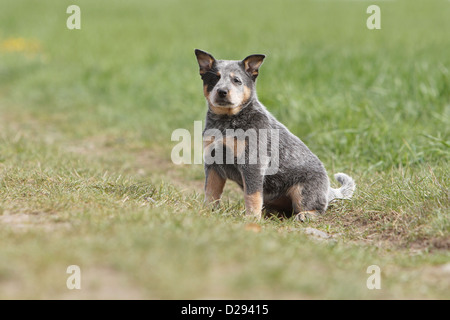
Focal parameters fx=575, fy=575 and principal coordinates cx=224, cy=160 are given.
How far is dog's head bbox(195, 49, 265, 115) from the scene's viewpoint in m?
4.71

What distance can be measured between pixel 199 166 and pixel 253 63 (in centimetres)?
259

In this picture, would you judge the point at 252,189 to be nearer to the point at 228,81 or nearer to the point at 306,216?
the point at 306,216

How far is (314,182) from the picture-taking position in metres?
5.12

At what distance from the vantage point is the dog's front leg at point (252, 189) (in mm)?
4746

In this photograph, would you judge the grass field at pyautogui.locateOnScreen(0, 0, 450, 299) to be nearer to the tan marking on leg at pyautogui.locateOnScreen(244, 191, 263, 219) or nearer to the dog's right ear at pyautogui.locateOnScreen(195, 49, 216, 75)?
the tan marking on leg at pyautogui.locateOnScreen(244, 191, 263, 219)

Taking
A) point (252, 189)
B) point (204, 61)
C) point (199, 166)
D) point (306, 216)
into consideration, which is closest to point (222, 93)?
point (204, 61)

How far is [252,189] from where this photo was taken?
4.76m

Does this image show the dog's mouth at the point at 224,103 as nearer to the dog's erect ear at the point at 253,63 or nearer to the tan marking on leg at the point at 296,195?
the dog's erect ear at the point at 253,63

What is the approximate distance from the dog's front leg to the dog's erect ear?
0.87 m

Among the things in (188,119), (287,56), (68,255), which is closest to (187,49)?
(287,56)

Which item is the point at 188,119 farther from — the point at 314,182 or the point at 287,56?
the point at 314,182

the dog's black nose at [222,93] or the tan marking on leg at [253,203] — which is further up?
the dog's black nose at [222,93]

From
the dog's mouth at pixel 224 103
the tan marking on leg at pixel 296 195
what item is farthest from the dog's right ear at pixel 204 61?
the tan marking on leg at pixel 296 195

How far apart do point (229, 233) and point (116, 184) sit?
5.64ft
